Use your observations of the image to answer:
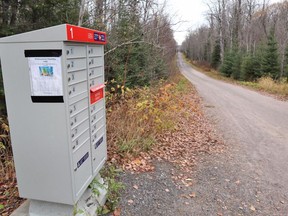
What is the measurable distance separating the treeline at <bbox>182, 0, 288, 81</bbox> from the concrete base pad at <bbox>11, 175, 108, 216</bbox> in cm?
2106

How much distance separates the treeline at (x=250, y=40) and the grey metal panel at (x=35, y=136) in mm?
21537

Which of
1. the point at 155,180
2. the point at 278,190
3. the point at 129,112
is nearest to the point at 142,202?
the point at 155,180

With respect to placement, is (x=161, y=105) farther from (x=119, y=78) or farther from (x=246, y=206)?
(x=246, y=206)

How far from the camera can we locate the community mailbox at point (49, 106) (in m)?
1.91

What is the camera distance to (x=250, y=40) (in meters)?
33.5

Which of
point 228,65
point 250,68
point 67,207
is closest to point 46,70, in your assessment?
point 67,207

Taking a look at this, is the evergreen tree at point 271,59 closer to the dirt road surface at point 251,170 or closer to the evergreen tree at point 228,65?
the evergreen tree at point 228,65

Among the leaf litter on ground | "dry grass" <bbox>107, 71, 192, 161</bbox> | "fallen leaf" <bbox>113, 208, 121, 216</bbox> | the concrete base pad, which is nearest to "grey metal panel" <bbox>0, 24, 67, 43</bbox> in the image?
the concrete base pad

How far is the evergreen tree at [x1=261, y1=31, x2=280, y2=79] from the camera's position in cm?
1981

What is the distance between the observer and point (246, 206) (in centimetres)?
305

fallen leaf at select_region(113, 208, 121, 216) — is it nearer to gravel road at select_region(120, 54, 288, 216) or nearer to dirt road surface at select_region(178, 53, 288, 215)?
gravel road at select_region(120, 54, 288, 216)

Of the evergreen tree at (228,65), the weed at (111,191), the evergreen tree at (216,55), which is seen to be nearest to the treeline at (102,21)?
the weed at (111,191)

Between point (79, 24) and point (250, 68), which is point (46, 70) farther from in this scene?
point (250, 68)

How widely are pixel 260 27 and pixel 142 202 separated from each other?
39900 mm
